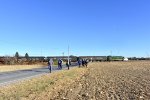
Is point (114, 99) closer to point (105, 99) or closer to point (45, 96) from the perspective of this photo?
point (105, 99)

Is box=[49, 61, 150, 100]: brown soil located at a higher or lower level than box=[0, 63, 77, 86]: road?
lower

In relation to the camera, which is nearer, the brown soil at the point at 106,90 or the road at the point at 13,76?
the brown soil at the point at 106,90

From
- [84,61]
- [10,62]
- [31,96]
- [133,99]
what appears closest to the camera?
[133,99]

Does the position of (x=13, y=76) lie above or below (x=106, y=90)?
above

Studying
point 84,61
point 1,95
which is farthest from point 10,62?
point 1,95

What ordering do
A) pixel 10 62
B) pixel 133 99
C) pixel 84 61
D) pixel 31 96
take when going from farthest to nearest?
pixel 10 62 → pixel 84 61 → pixel 31 96 → pixel 133 99

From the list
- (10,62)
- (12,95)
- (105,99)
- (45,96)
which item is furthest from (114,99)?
(10,62)

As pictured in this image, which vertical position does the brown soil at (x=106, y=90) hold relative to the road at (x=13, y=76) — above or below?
below

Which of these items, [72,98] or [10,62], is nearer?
[72,98]

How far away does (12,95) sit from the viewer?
59.0 ft

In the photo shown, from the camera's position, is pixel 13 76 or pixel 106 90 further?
pixel 13 76

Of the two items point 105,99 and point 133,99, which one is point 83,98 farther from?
point 133,99

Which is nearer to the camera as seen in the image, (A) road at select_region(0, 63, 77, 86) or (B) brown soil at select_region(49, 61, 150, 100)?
(B) brown soil at select_region(49, 61, 150, 100)

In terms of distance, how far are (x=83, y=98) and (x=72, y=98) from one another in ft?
1.64
